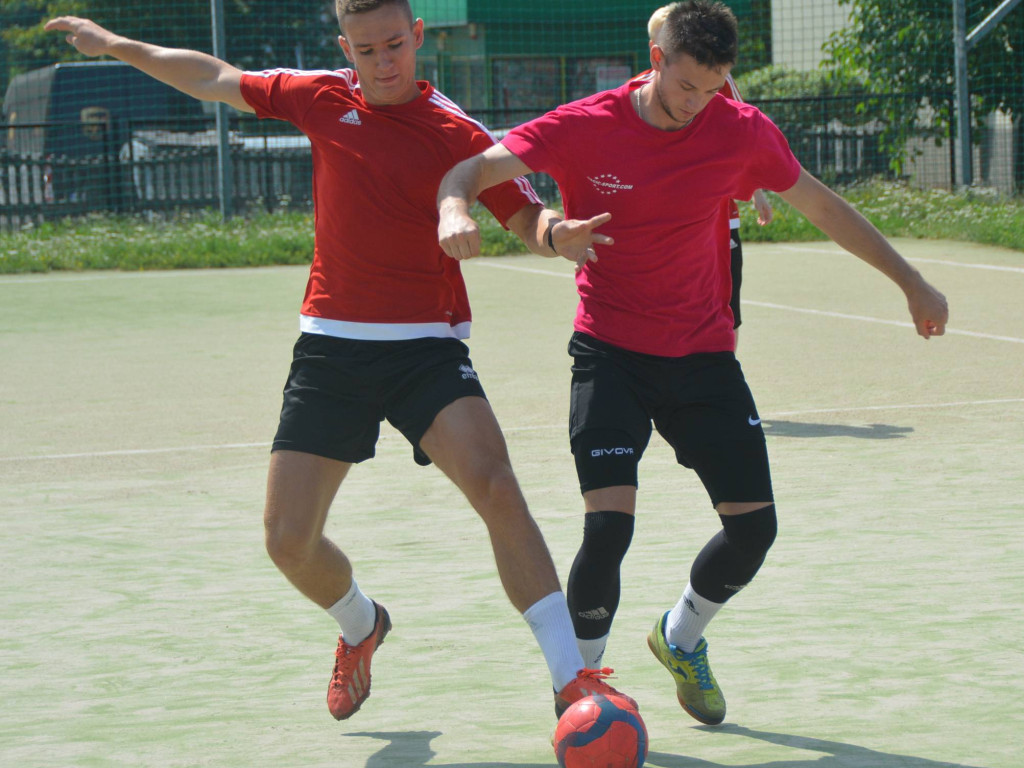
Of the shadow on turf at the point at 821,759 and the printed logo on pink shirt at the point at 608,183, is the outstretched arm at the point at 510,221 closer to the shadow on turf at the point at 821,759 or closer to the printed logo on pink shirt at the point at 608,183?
the printed logo on pink shirt at the point at 608,183

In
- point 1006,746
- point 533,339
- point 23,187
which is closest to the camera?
point 1006,746

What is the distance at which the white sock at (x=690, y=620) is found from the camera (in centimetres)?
416

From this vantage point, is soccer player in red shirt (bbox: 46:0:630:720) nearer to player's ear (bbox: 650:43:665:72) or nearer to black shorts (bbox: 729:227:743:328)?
player's ear (bbox: 650:43:665:72)

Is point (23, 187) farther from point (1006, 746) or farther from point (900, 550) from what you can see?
point (1006, 746)

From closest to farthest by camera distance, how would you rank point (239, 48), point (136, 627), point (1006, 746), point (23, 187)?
point (1006, 746), point (136, 627), point (23, 187), point (239, 48)

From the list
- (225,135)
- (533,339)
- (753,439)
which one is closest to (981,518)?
(753,439)

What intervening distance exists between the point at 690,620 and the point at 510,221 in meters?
1.18

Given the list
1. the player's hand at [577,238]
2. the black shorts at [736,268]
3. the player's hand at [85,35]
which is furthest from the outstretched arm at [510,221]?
the black shorts at [736,268]

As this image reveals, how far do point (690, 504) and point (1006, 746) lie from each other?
2.94 meters

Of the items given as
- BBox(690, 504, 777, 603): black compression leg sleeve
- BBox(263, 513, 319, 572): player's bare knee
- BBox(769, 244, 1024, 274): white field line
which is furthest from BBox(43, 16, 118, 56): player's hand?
BBox(769, 244, 1024, 274): white field line

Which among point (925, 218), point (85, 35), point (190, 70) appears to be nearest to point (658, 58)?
point (190, 70)

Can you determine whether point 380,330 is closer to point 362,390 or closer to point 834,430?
Result: point 362,390

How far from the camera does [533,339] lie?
11734 millimetres

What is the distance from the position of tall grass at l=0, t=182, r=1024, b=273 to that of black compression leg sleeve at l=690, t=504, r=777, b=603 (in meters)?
14.2
